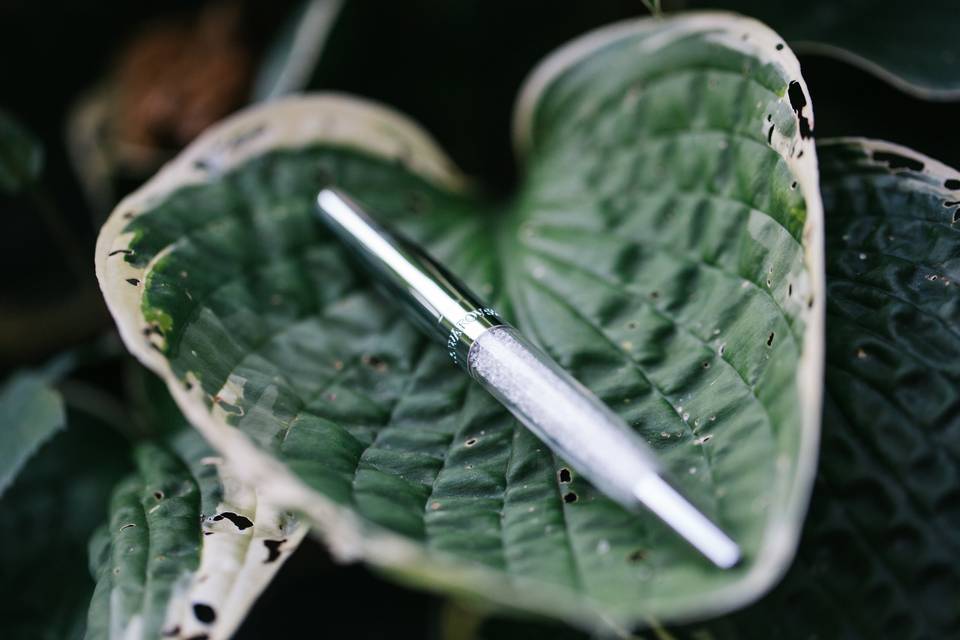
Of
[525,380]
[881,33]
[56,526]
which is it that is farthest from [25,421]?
[881,33]

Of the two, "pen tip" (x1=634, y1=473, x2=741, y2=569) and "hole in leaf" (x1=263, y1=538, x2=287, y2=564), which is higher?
"pen tip" (x1=634, y1=473, x2=741, y2=569)

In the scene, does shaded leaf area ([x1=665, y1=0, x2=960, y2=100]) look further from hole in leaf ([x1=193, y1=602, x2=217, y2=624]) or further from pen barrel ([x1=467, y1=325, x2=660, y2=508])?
hole in leaf ([x1=193, y1=602, x2=217, y2=624])

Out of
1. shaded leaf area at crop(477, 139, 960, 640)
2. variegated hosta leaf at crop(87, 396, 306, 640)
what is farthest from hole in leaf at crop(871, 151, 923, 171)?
variegated hosta leaf at crop(87, 396, 306, 640)

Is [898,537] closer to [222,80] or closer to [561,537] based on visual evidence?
[561,537]

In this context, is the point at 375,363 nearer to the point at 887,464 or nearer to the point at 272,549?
the point at 272,549

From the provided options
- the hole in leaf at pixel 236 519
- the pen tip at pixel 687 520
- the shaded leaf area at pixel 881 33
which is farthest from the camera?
the shaded leaf area at pixel 881 33

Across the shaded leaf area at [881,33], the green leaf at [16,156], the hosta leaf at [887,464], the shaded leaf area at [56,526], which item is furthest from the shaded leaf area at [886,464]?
the green leaf at [16,156]

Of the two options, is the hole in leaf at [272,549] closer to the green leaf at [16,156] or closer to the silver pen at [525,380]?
the silver pen at [525,380]
